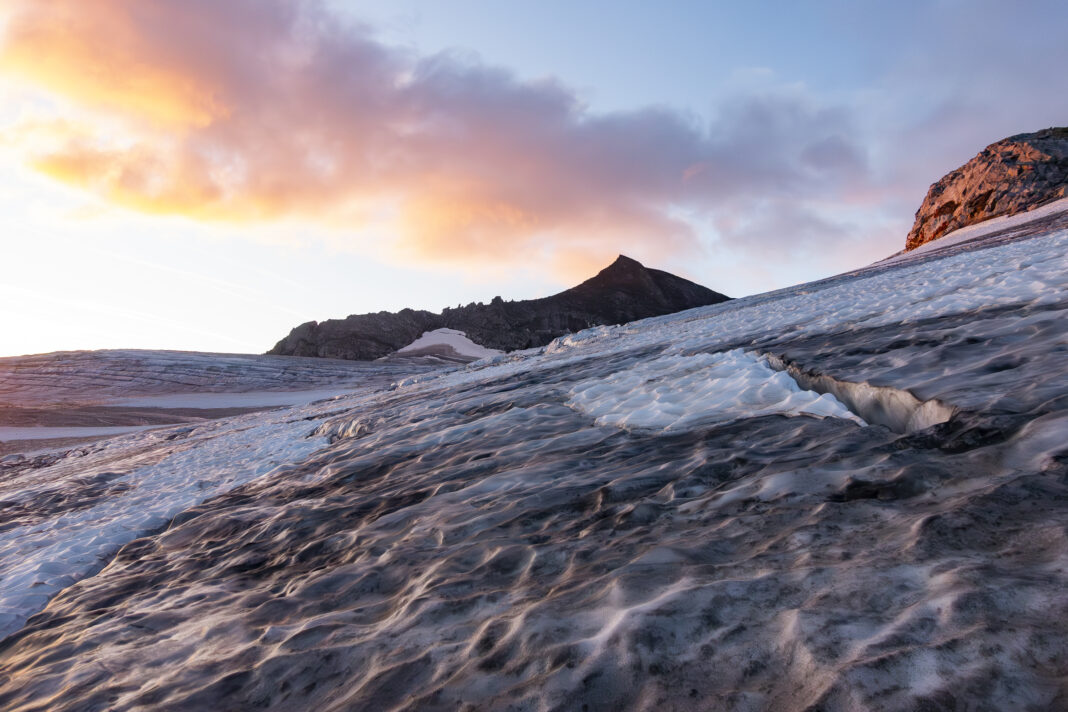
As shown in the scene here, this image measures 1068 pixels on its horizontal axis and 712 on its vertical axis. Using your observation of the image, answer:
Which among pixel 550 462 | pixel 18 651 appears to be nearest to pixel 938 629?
pixel 550 462

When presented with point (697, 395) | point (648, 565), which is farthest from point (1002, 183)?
point (648, 565)

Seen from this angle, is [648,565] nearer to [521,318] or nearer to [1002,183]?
[1002,183]

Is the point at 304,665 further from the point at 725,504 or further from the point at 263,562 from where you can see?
the point at 725,504

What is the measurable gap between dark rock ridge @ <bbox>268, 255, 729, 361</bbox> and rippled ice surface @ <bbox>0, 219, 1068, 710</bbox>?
2024 inches

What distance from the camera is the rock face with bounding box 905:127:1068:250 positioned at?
42.0 m

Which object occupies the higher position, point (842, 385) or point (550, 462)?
point (842, 385)

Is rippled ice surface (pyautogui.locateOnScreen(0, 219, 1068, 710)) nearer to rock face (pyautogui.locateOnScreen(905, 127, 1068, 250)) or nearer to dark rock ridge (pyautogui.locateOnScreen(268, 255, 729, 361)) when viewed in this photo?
rock face (pyautogui.locateOnScreen(905, 127, 1068, 250))

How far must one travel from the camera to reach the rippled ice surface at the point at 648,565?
2.12 meters

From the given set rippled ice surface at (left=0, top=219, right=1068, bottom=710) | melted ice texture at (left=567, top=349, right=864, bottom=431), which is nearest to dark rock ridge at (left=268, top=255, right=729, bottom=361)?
melted ice texture at (left=567, top=349, right=864, bottom=431)

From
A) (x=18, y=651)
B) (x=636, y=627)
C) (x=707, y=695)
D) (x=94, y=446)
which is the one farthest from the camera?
(x=94, y=446)

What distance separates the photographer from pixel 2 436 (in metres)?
21.3

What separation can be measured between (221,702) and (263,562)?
2038mm

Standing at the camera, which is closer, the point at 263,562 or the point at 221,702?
the point at 221,702

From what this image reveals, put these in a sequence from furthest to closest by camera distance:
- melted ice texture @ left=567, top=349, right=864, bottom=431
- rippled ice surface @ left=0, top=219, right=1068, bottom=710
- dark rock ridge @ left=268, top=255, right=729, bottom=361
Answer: dark rock ridge @ left=268, top=255, right=729, bottom=361 → melted ice texture @ left=567, top=349, right=864, bottom=431 → rippled ice surface @ left=0, top=219, right=1068, bottom=710
